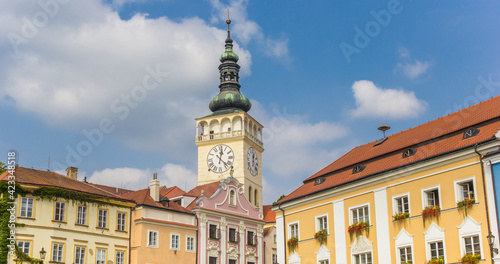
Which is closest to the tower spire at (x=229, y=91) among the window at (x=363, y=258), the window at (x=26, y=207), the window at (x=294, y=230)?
the window at (x=26, y=207)

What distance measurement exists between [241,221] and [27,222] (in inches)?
871

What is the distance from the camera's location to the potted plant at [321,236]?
1419 inches

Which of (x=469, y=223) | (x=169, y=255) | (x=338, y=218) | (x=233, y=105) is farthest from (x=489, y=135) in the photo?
(x=233, y=105)

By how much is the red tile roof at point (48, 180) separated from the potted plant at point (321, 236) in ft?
58.0

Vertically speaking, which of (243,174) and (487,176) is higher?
(243,174)

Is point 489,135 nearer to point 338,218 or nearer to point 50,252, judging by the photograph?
point 338,218

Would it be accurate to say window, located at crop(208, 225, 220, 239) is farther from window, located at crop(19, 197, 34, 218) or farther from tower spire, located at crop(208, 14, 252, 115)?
tower spire, located at crop(208, 14, 252, 115)

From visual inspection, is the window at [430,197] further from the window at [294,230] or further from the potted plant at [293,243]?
the window at [294,230]

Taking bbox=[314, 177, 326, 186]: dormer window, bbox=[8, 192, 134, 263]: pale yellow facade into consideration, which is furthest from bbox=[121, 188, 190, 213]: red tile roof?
bbox=[314, 177, 326, 186]: dormer window

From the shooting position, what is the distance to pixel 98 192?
47.4 m

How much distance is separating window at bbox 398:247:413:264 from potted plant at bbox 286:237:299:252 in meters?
8.28

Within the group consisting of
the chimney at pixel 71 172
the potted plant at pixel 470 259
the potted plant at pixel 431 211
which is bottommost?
the potted plant at pixel 470 259

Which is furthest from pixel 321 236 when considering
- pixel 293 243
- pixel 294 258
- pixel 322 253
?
pixel 294 258

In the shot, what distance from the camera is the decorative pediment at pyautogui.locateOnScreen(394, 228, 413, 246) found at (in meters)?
30.7
